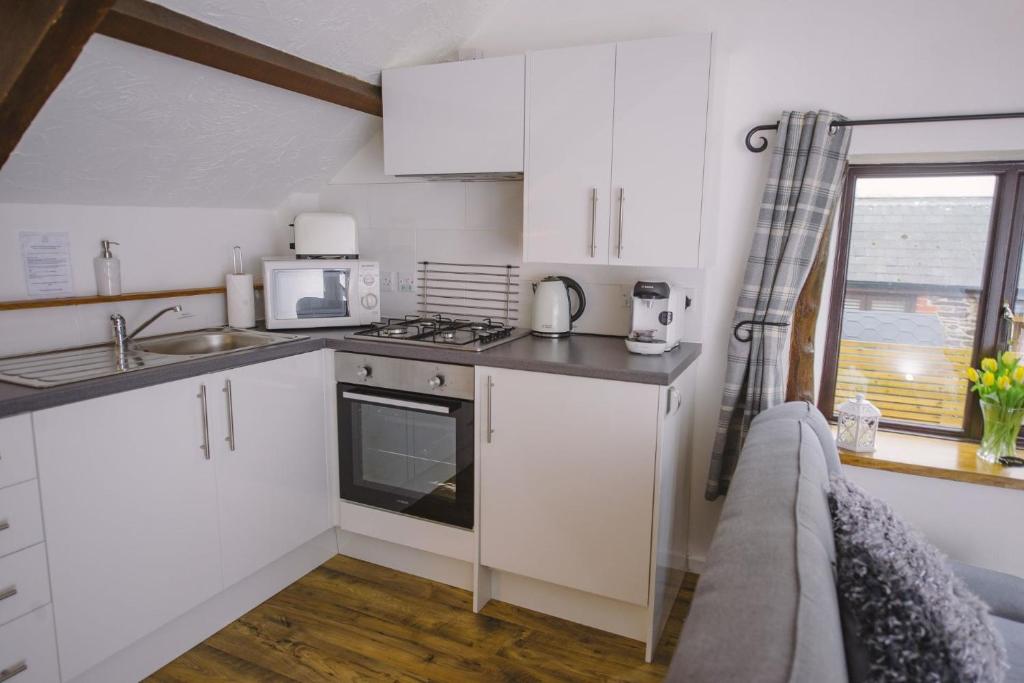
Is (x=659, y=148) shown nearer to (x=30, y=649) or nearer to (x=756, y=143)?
(x=756, y=143)

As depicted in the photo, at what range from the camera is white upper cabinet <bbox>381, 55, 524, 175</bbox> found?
95.4 inches

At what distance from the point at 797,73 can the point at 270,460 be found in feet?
7.68

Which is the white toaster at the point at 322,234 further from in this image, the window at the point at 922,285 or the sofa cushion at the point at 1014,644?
the sofa cushion at the point at 1014,644

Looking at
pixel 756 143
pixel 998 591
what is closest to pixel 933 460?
pixel 998 591

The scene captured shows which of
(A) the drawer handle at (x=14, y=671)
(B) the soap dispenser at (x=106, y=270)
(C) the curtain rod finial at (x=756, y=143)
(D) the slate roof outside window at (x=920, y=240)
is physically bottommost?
(A) the drawer handle at (x=14, y=671)

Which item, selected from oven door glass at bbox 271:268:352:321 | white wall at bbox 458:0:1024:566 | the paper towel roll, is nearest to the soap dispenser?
the paper towel roll

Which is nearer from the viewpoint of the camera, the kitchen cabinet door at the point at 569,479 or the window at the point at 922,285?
the kitchen cabinet door at the point at 569,479

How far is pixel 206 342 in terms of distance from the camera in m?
2.68

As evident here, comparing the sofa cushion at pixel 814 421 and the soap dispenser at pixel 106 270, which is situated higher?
the soap dispenser at pixel 106 270

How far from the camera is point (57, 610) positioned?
5.76 feet

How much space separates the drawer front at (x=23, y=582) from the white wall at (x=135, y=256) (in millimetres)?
802

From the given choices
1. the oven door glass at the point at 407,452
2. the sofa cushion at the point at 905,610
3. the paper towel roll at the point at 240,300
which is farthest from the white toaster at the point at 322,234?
the sofa cushion at the point at 905,610

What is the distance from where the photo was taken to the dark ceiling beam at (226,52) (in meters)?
1.72

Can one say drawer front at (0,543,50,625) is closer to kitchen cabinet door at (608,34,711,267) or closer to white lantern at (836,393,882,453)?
kitchen cabinet door at (608,34,711,267)
